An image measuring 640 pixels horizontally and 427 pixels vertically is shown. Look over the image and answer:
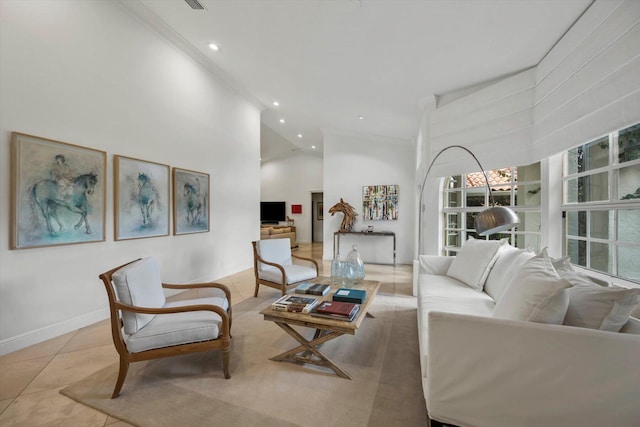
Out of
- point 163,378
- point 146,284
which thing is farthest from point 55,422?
point 146,284

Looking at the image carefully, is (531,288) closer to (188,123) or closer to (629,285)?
(629,285)

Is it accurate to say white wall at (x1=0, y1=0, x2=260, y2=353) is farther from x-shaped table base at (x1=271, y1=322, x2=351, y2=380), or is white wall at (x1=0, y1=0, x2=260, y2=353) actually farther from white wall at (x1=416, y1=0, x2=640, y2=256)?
white wall at (x1=416, y1=0, x2=640, y2=256)

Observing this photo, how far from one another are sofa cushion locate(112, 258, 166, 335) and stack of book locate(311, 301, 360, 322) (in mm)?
1172

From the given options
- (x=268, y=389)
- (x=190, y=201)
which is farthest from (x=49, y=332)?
(x=268, y=389)

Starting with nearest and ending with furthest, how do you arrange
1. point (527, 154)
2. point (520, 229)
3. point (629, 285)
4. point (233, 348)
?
point (629, 285), point (233, 348), point (527, 154), point (520, 229)

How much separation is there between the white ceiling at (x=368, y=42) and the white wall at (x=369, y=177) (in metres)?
1.53

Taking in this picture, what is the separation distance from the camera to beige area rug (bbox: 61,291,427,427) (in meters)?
1.47

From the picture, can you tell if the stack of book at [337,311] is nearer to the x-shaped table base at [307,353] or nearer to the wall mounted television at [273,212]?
the x-shaped table base at [307,353]

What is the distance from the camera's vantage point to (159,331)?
5.67 ft

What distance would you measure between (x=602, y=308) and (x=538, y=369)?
401mm

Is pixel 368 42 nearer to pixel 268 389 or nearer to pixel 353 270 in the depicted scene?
pixel 353 270

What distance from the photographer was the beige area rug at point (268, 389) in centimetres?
147

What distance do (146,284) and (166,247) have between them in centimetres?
190

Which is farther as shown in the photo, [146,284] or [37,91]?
[37,91]
